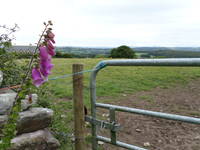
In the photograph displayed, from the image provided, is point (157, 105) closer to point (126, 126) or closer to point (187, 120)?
point (126, 126)

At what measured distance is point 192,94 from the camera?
6.37 meters

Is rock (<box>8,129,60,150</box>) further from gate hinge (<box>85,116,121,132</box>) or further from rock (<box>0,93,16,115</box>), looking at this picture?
gate hinge (<box>85,116,121,132</box>)

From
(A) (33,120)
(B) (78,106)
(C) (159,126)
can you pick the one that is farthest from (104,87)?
(B) (78,106)

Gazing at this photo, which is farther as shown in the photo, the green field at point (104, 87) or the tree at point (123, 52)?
the tree at point (123, 52)

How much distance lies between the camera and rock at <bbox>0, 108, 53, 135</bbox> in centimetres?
271

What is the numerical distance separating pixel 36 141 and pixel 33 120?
25 centimetres

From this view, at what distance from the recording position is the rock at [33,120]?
2.71 metres

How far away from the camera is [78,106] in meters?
2.57

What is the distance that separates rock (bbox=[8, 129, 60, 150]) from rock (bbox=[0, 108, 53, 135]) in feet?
0.20

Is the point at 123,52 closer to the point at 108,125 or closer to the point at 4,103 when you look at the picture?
the point at 4,103

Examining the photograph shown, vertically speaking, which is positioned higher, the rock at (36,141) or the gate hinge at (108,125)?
the gate hinge at (108,125)

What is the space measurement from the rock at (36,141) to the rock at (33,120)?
64 millimetres

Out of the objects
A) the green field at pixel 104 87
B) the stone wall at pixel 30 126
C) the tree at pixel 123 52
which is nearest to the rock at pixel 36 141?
the stone wall at pixel 30 126

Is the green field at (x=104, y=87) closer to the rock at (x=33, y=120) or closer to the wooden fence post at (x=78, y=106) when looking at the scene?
the rock at (x=33, y=120)
